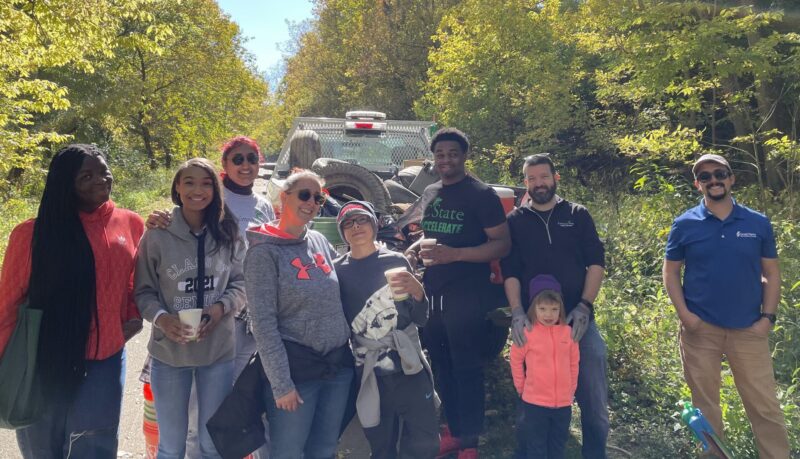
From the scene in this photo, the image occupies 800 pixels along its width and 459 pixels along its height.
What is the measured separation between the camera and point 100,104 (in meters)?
21.1

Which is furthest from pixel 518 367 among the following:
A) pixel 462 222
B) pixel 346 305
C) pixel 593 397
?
pixel 346 305

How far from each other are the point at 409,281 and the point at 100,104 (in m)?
20.9

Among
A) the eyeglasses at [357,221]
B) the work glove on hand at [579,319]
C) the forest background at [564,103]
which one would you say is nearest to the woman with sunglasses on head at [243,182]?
the eyeglasses at [357,221]

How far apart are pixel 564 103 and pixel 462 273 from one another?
942 cm

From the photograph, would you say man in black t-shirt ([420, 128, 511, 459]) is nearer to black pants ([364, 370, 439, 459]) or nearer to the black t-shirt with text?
the black t-shirt with text

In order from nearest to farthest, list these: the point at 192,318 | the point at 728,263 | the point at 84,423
A: the point at 84,423 → the point at 192,318 → the point at 728,263

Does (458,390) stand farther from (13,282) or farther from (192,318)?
(13,282)

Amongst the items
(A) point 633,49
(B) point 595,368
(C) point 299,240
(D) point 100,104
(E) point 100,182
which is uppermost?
(D) point 100,104

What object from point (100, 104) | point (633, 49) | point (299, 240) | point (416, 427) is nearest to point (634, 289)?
point (633, 49)

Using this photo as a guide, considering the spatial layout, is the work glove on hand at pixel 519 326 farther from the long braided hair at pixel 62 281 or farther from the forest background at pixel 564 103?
the long braided hair at pixel 62 281

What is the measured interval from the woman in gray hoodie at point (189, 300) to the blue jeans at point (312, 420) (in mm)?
380

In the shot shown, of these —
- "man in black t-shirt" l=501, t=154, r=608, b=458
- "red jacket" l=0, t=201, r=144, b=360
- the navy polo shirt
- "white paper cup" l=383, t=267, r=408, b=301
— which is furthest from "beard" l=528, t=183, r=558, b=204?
"red jacket" l=0, t=201, r=144, b=360

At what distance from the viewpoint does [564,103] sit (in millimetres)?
12570

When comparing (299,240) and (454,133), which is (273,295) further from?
(454,133)
